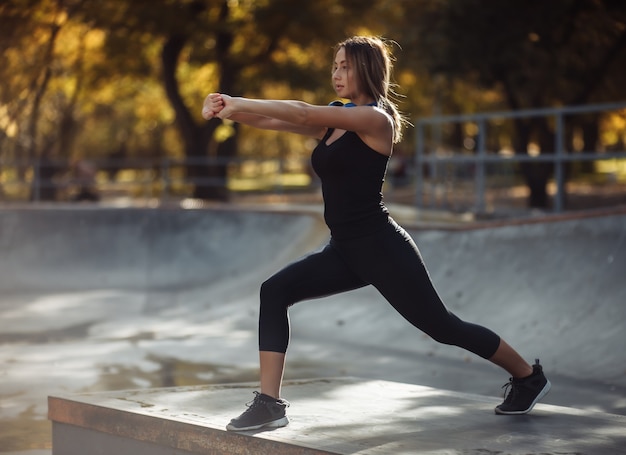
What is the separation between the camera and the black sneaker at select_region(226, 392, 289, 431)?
4699mm

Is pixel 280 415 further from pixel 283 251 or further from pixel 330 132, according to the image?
pixel 283 251

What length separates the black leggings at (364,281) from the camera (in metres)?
4.77

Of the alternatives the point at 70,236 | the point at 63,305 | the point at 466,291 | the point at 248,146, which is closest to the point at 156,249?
the point at 70,236

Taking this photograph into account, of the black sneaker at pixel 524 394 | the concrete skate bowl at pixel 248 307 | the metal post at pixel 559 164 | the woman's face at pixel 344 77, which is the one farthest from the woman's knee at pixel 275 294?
the metal post at pixel 559 164

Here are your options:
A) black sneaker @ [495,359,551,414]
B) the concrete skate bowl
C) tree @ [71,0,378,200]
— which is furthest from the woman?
tree @ [71,0,378,200]

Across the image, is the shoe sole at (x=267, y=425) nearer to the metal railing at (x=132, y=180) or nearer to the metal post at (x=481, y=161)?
the metal post at (x=481, y=161)

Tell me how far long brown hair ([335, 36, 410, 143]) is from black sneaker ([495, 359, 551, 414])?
162 cm

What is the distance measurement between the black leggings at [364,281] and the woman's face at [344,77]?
65cm

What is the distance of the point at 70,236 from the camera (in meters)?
16.7

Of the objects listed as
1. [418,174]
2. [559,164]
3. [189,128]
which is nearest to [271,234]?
[418,174]

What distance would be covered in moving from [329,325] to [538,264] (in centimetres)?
241

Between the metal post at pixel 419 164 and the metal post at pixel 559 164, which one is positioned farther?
the metal post at pixel 419 164

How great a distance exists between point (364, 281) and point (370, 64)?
1033 millimetres

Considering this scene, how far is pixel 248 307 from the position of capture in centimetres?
1282
